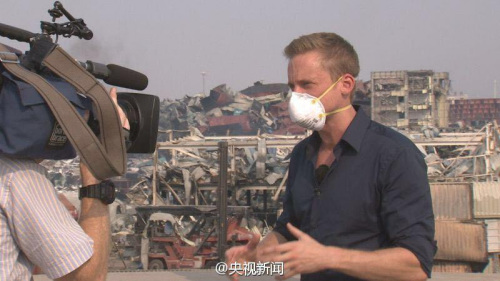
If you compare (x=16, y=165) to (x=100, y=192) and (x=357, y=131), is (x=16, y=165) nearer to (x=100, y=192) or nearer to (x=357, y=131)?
(x=100, y=192)

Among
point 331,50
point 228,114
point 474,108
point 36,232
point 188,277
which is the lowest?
point 188,277

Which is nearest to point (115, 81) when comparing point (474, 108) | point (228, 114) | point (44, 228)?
point (44, 228)

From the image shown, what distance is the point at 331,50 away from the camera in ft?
9.19

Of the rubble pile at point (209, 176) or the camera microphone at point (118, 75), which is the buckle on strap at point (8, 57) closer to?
the camera microphone at point (118, 75)

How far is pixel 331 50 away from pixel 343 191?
1.90ft

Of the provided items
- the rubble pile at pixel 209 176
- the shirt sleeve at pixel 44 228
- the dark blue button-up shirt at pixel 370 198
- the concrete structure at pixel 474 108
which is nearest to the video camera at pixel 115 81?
the shirt sleeve at pixel 44 228

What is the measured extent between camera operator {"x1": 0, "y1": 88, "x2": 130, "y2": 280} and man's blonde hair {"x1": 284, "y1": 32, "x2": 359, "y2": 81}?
896 mm

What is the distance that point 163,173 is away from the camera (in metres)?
22.6

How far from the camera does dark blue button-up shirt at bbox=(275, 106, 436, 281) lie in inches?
96.3

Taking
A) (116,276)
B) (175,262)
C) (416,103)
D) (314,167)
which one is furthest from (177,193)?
(416,103)

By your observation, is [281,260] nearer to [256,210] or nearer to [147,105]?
[147,105]

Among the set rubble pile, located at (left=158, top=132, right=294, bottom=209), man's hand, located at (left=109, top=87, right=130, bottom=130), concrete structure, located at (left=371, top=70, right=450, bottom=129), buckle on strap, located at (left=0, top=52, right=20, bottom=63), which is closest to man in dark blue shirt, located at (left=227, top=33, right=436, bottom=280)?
man's hand, located at (left=109, top=87, right=130, bottom=130)

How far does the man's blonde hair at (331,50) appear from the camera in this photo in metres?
2.79

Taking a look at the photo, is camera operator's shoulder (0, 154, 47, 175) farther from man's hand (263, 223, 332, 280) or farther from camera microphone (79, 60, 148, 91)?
man's hand (263, 223, 332, 280)
